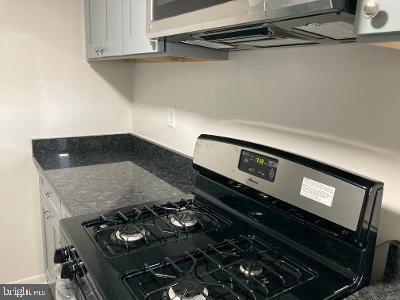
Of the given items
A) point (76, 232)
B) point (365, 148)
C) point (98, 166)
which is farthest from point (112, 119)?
point (365, 148)

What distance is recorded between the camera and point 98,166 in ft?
6.09

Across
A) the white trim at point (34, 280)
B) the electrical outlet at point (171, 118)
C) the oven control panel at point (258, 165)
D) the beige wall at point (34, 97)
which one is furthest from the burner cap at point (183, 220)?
the white trim at point (34, 280)

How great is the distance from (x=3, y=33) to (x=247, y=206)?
1.64 m

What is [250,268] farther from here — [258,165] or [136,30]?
[136,30]

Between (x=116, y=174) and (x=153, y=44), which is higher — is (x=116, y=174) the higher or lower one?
the lower one

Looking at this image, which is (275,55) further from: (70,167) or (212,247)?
(70,167)

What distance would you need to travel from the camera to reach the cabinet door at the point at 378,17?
48cm

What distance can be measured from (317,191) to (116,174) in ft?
3.71

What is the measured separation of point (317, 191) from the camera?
0.88 meters

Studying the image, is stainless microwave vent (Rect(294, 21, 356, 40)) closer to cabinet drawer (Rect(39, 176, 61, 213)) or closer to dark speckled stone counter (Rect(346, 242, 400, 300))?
dark speckled stone counter (Rect(346, 242, 400, 300))

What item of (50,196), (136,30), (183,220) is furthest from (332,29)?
(50,196)

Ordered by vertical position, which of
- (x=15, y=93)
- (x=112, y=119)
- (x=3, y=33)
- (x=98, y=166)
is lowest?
(x=98, y=166)

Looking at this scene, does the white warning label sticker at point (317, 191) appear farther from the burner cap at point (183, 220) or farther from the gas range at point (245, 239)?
the burner cap at point (183, 220)

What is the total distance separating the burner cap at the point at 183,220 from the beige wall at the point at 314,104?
15.6 inches
